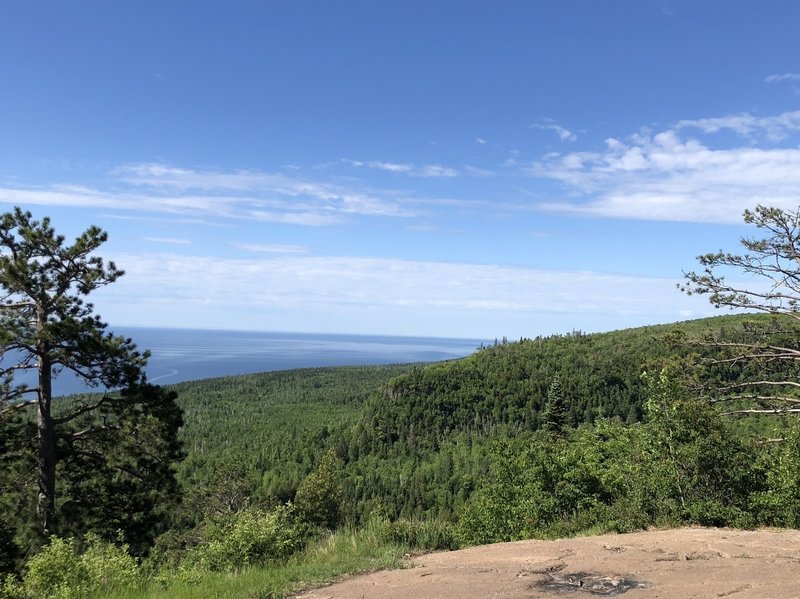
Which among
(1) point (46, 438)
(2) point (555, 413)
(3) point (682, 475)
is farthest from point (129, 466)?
(2) point (555, 413)

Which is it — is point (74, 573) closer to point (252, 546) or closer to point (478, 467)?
point (252, 546)

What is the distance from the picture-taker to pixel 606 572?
6641mm

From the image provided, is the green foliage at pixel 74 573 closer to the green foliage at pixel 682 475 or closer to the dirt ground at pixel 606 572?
the dirt ground at pixel 606 572

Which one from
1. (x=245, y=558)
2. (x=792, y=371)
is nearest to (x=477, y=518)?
(x=792, y=371)

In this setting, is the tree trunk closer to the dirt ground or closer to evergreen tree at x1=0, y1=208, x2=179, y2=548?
evergreen tree at x1=0, y1=208, x2=179, y2=548

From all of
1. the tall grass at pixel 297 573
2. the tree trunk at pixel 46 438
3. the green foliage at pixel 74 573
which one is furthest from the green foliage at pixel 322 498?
the tall grass at pixel 297 573

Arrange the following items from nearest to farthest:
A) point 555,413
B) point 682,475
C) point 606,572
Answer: point 606,572 < point 682,475 < point 555,413

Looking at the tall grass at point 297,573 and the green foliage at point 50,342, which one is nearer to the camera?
the tall grass at point 297,573

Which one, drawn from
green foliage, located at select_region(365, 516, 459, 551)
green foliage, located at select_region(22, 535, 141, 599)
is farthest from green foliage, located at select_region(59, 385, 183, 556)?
green foliage, located at select_region(365, 516, 459, 551)

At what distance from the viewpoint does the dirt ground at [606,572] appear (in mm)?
5789

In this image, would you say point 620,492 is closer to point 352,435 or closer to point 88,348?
point 88,348

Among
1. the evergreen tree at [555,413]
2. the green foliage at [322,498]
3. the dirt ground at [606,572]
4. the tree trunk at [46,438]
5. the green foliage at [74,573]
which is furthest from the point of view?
the green foliage at [322,498]

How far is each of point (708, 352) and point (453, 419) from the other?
453ft

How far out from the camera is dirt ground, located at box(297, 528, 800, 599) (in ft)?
19.0
